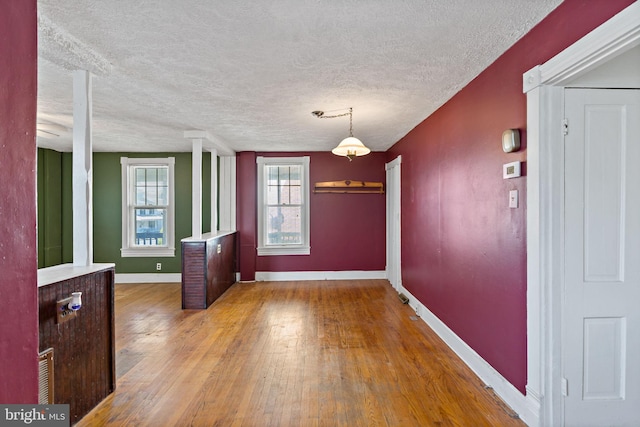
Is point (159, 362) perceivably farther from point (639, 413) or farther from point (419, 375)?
point (639, 413)

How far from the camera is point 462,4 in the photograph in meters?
1.73

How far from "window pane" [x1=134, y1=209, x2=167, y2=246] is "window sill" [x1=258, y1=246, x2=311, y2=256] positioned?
1909 mm

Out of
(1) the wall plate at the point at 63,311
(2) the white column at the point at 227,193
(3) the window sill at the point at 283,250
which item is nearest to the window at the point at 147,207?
(2) the white column at the point at 227,193

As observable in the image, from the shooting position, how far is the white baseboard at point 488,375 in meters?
2.00

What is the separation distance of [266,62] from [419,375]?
9.00ft

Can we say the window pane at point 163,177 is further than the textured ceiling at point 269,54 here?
Yes

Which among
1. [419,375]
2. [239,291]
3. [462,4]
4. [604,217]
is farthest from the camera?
[239,291]

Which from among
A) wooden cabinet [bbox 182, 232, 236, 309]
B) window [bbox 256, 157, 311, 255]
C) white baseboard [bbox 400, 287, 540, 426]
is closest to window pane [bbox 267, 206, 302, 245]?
window [bbox 256, 157, 311, 255]

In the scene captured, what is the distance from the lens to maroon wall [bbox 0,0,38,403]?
1.03 m

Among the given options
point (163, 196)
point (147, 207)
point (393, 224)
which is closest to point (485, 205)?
point (393, 224)

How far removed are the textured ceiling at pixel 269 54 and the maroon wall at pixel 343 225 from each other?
2.24 meters

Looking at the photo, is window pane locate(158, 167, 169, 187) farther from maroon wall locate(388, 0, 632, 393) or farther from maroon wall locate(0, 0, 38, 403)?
maroon wall locate(0, 0, 38, 403)

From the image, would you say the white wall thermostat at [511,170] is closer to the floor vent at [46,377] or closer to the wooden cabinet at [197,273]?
the floor vent at [46,377]

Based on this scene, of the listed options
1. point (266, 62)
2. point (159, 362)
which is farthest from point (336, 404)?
point (266, 62)
